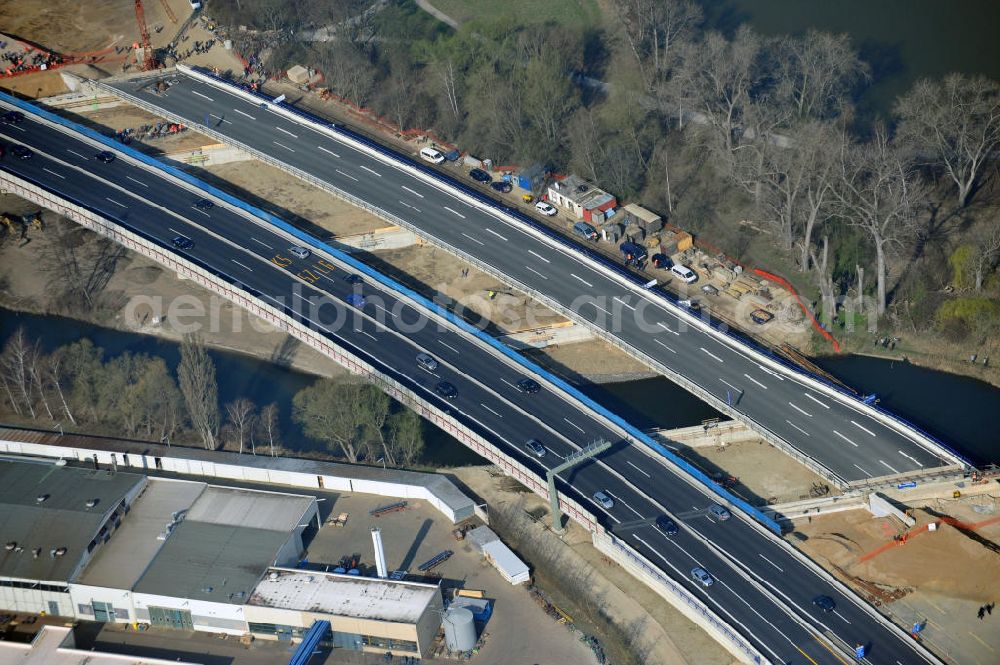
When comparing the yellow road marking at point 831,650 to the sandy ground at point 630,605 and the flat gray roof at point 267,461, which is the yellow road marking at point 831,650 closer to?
the sandy ground at point 630,605

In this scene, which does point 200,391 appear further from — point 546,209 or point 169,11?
point 169,11

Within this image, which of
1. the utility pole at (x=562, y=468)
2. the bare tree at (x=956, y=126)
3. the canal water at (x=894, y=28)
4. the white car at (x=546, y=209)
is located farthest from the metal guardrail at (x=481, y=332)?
the canal water at (x=894, y=28)

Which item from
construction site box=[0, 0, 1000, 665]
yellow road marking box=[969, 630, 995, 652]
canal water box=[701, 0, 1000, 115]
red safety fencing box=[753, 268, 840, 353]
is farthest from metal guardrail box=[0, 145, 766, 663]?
canal water box=[701, 0, 1000, 115]

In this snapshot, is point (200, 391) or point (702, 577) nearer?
point (702, 577)

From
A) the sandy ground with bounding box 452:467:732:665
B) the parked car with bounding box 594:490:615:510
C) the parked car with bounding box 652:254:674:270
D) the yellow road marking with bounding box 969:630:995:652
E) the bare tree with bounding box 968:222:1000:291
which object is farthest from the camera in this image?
the parked car with bounding box 652:254:674:270

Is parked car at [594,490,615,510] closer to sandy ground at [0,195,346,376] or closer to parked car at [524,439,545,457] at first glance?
parked car at [524,439,545,457]

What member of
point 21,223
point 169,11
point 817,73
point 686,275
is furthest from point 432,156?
point 169,11
